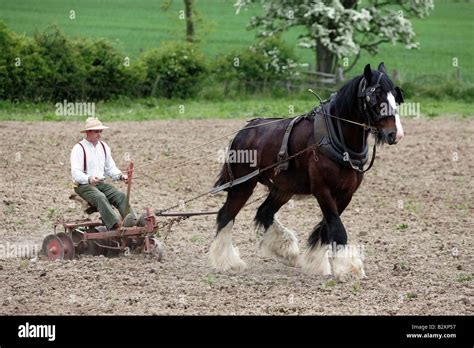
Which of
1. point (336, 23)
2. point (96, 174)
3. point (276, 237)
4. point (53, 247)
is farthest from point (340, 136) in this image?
point (336, 23)

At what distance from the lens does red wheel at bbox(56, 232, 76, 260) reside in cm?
1062

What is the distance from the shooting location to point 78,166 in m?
10.7

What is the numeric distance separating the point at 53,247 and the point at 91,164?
3.20 feet

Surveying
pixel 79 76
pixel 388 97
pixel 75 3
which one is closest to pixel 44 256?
pixel 388 97

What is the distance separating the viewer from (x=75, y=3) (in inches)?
1822

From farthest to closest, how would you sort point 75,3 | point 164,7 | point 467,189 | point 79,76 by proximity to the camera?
point 75,3 < point 164,7 < point 79,76 < point 467,189

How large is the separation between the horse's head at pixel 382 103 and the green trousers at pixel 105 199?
284cm

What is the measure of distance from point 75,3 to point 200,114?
24745 millimetres

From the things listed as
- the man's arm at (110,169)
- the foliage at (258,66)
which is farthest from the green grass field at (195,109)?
the man's arm at (110,169)

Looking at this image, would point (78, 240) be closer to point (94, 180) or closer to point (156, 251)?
point (94, 180)

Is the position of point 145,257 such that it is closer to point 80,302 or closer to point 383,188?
point 80,302

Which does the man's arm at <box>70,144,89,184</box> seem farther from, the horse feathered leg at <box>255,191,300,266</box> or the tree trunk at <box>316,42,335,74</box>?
the tree trunk at <box>316,42,335,74</box>

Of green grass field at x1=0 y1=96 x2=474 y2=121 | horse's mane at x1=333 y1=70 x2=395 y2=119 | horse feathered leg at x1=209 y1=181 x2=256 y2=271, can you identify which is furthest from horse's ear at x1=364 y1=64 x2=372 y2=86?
green grass field at x1=0 y1=96 x2=474 y2=121

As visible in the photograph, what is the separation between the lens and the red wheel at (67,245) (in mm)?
10617
